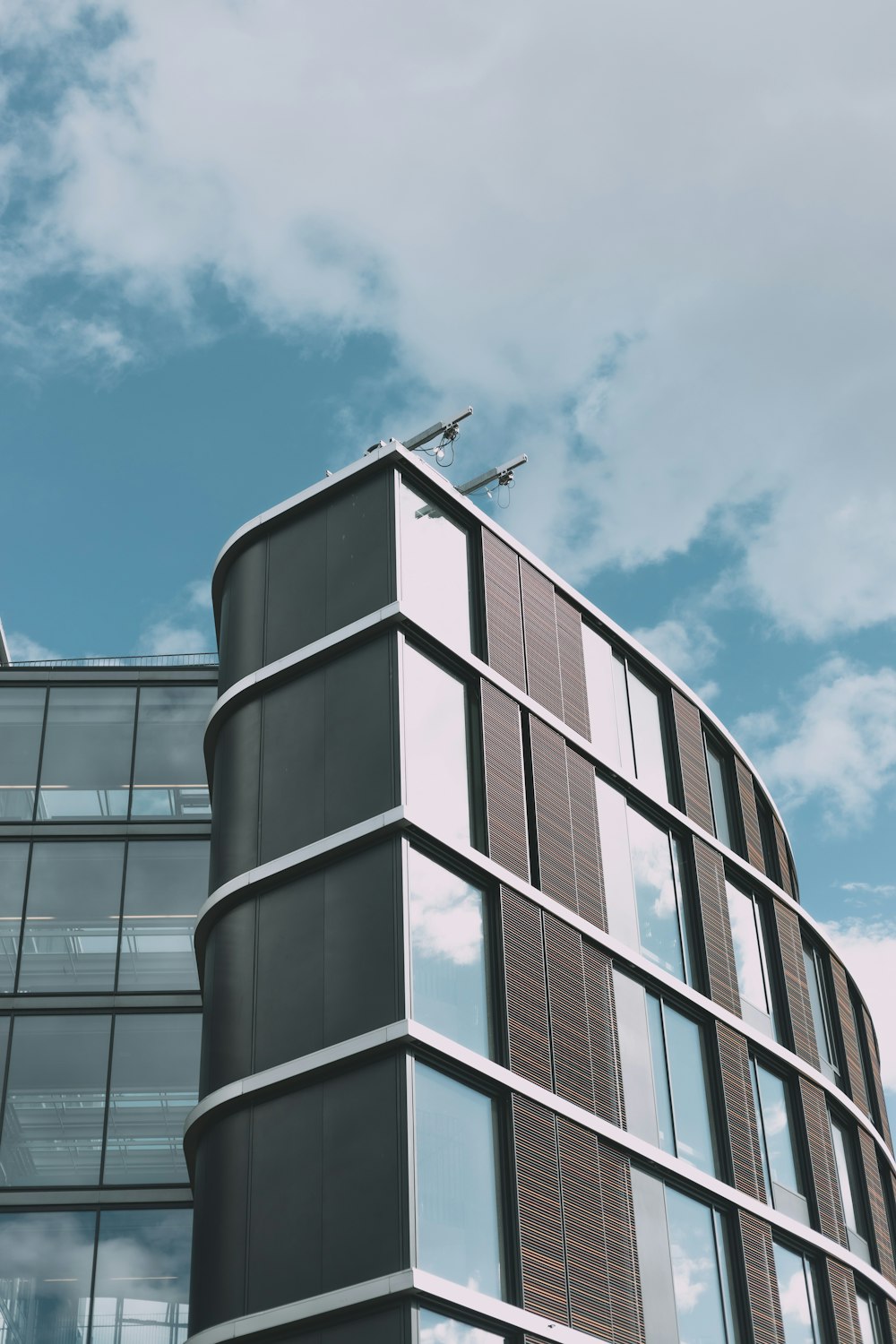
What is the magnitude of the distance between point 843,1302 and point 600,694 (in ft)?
39.2

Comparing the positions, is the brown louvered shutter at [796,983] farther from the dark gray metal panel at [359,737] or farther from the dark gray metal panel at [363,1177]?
the dark gray metal panel at [363,1177]

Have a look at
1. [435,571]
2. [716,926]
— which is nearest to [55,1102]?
[435,571]

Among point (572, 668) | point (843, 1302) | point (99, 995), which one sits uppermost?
point (572, 668)

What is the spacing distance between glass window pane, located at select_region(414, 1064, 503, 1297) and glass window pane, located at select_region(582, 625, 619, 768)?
8741 millimetres

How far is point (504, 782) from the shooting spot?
2622 centimetres

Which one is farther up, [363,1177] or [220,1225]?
[363,1177]

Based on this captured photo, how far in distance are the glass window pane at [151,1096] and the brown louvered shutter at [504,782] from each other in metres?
8.34

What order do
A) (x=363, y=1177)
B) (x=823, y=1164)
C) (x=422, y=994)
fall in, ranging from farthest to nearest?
(x=823, y=1164) < (x=422, y=994) < (x=363, y=1177)

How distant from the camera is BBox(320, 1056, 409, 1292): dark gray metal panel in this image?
2048 cm

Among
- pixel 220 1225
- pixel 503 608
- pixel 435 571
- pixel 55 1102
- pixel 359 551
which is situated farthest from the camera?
pixel 55 1102

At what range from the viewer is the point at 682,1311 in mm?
25453

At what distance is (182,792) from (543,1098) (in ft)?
41.7

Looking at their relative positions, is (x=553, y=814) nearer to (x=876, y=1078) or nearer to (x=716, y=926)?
(x=716, y=926)

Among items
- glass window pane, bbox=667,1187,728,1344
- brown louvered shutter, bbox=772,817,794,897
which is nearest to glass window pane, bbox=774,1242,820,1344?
glass window pane, bbox=667,1187,728,1344
